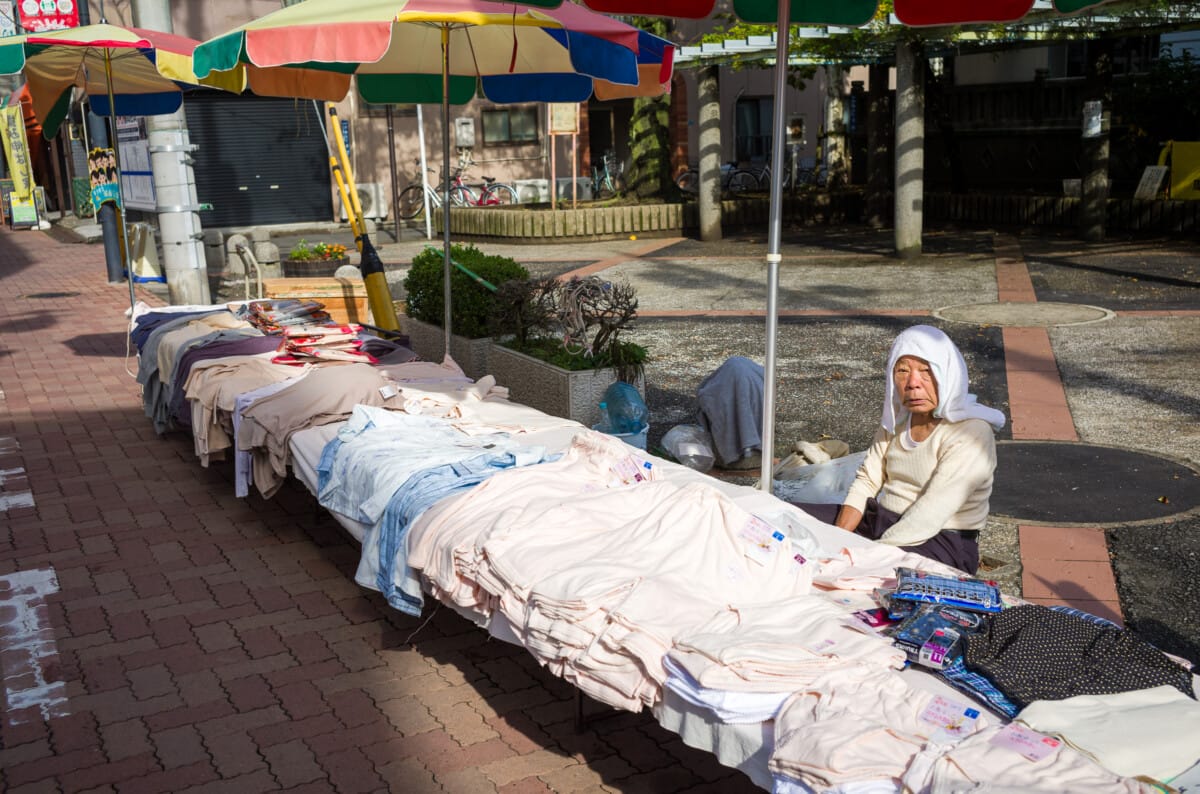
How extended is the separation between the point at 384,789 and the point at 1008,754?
2.18m

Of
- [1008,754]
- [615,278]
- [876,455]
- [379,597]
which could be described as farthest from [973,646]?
[615,278]

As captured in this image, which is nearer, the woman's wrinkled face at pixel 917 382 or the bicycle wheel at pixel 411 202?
the woman's wrinkled face at pixel 917 382

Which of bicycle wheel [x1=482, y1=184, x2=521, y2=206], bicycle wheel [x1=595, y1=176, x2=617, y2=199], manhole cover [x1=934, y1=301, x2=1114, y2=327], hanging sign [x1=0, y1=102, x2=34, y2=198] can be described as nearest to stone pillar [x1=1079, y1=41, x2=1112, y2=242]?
manhole cover [x1=934, y1=301, x2=1114, y2=327]

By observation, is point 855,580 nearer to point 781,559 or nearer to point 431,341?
point 781,559

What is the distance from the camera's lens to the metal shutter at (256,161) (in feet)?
79.6

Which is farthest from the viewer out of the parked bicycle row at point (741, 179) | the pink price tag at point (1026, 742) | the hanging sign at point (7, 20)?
the parked bicycle row at point (741, 179)

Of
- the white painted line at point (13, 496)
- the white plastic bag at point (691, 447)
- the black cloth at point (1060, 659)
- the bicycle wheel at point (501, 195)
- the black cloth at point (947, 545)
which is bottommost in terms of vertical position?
the white painted line at point (13, 496)

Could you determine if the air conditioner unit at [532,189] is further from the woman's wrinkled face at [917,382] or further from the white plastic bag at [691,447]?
the woman's wrinkled face at [917,382]

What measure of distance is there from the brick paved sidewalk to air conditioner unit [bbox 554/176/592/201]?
21.8 meters

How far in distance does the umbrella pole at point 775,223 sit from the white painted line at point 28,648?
3.08m

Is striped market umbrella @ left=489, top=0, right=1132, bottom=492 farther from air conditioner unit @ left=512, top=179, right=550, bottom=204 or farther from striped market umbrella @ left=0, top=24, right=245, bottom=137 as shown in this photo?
air conditioner unit @ left=512, top=179, right=550, bottom=204

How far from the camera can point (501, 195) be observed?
27750 mm

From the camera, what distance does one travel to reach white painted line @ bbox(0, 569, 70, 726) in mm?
4625

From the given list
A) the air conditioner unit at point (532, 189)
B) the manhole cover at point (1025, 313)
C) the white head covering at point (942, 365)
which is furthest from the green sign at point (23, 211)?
the white head covering at point (942, 365)
